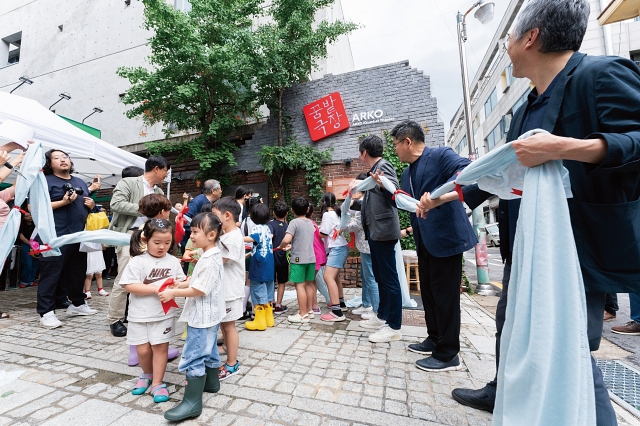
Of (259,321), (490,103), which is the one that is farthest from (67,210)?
(490,103)

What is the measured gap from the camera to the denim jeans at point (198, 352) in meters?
1.93

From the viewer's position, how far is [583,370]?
3.73 feet

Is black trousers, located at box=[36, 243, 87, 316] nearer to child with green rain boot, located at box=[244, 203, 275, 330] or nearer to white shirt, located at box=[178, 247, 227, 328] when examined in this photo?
child with green rain boot, located at box=[244, 203, 275, 330]

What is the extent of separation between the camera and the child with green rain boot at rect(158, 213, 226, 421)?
189 cm

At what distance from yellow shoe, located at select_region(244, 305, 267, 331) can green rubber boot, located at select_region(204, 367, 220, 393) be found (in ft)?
4.73

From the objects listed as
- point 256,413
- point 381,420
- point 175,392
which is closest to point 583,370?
point 381,420

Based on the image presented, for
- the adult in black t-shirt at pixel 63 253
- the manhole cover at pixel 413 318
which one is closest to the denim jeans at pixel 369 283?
the manhole cover at pixel 413 318

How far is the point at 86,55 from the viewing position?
12.1 m

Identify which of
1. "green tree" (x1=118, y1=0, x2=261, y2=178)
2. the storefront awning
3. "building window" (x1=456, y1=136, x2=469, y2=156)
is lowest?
the storefront awning

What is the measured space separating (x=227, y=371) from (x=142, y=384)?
611 mm

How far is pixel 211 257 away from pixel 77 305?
3747 mm

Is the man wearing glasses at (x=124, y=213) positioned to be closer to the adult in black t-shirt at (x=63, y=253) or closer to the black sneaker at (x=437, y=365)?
the adult in black t-shirt at (x=63, y=253)

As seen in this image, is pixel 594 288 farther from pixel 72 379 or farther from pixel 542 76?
pixel 72 379

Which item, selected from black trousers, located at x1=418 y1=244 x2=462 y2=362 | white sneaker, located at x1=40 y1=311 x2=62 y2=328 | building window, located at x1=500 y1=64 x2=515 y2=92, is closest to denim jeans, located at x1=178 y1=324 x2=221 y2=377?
black trousers, located at x1=418 y1=244 x2=462 y2=362
